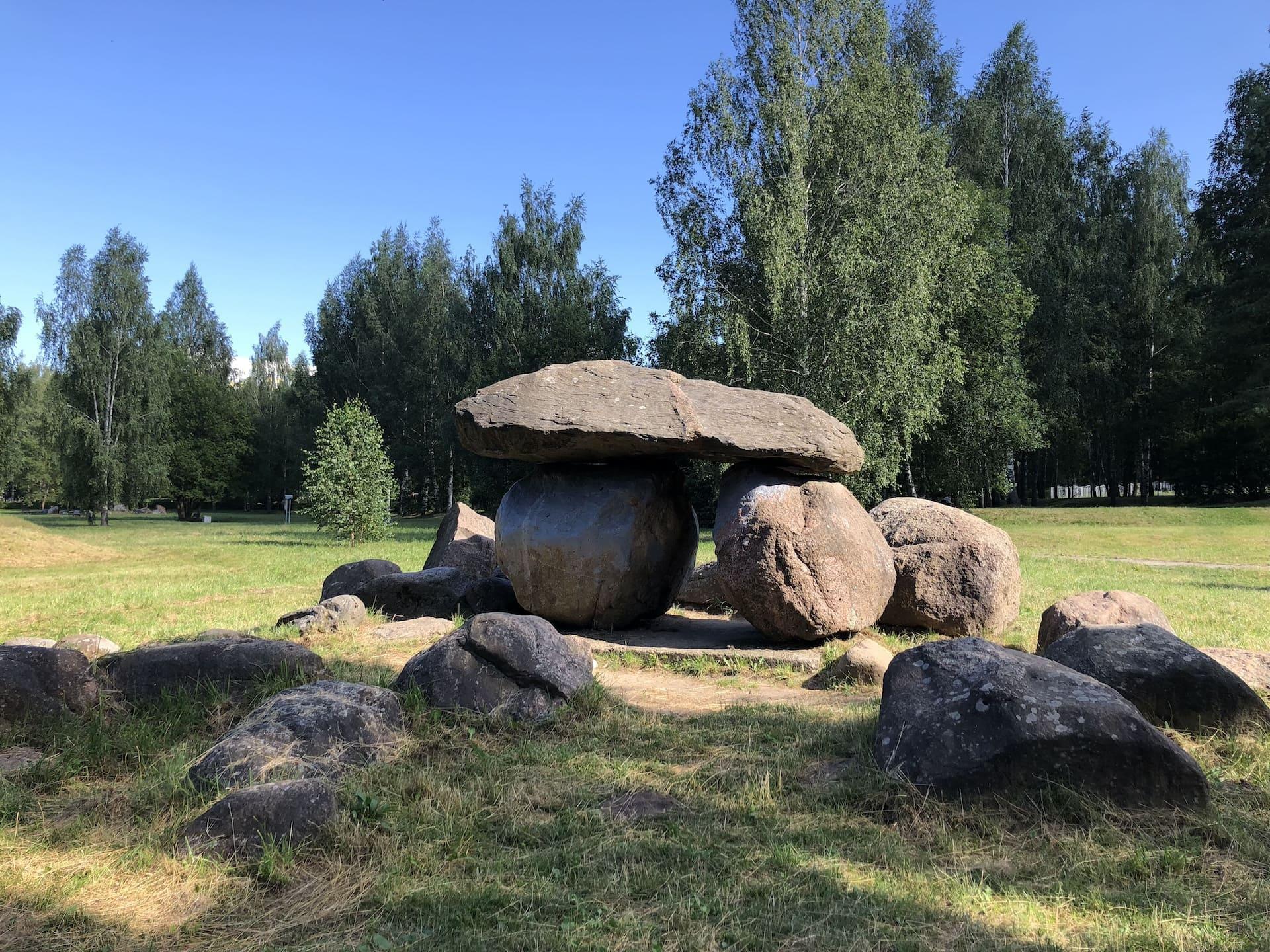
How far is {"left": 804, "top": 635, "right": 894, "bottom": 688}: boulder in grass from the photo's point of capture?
7.21 m

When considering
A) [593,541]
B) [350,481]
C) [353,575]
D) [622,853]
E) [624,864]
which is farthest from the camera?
[350,481]

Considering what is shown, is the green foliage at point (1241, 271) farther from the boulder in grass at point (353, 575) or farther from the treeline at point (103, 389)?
the treeline at point (103, 389)

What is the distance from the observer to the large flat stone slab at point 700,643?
27.2ft

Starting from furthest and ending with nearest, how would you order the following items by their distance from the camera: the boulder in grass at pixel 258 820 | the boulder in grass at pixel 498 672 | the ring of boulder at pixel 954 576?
the ring of boulder at pixel 954 576 < the boulder in grass at pixel 498 672 < the boulder in grass at pixel 258 820

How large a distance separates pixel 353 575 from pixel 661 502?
4.70 m

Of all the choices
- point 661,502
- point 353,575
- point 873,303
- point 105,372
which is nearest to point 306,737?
point 661,502

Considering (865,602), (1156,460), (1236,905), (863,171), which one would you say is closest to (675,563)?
(865,602)

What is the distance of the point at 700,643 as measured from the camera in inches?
367

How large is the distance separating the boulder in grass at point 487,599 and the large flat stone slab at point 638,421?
7.20 feet

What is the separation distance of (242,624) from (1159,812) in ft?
30.9

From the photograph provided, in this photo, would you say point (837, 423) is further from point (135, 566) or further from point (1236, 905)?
point (135, 566)

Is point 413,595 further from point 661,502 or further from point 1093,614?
point 1093,614

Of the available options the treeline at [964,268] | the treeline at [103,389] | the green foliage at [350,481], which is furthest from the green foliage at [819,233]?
the treeline at [103,389]

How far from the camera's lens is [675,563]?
33.2 ft
